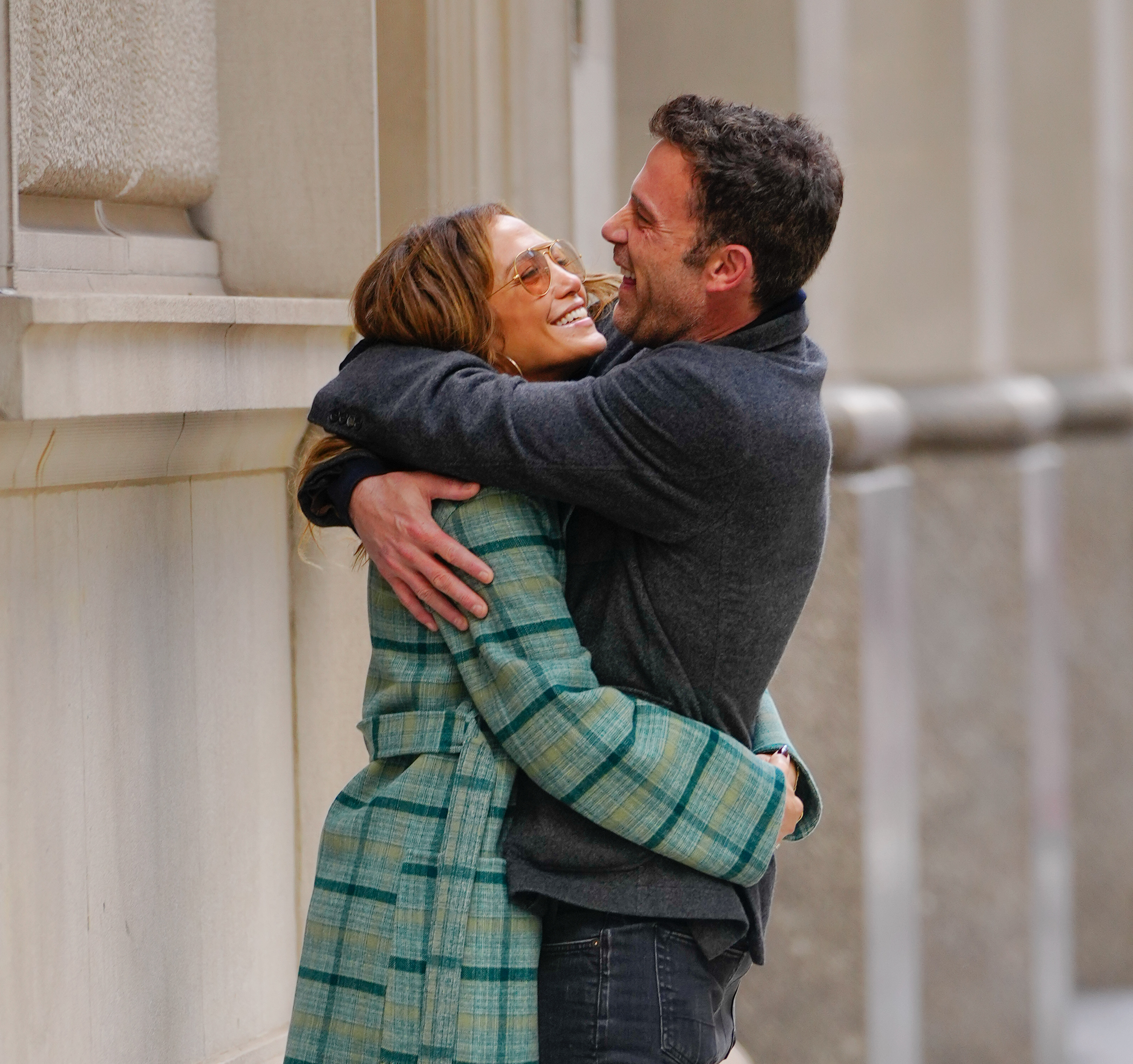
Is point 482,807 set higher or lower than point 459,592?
lower

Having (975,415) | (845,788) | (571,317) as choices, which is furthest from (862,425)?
(571,317)

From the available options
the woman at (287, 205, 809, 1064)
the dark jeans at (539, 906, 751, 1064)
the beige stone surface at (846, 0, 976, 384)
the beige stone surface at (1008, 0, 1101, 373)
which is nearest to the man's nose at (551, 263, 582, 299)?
the woman at (287, 205, 809, 1064)

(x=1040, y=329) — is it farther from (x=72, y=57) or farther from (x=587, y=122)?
(x=72, y=57)

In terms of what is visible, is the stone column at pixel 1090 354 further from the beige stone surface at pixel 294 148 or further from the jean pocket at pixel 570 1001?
the jean pocket at pixel 570 1001

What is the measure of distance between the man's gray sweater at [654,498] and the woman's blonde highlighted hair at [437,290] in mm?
36

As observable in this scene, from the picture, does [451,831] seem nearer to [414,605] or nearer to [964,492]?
[414,605]

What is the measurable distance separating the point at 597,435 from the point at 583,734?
34 cm

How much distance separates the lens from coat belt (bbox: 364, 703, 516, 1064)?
1812 mm

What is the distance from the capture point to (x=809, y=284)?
4387mm

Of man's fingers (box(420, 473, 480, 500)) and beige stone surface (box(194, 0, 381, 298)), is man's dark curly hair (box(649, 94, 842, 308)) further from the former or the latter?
beige stone surface (box(194, 0, 381, 298))

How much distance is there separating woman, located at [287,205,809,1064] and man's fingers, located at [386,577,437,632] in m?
0.02

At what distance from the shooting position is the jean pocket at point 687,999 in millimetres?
1879

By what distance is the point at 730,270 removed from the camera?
198cm

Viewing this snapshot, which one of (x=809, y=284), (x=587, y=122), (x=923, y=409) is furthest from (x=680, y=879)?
(x=923, y=409)
